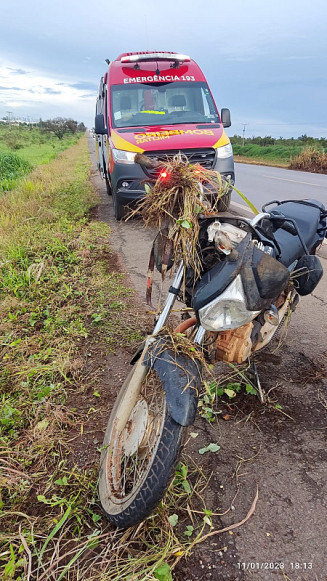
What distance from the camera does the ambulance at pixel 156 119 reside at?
251 inches

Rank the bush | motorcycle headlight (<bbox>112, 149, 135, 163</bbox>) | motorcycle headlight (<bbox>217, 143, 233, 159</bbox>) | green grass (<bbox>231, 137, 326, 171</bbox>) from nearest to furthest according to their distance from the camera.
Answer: motorcycle headlight (<bbox>112, 149, 135, 163</bbox>), motorcycle headlight (<bbox>217, 143, 233, 159</bbox>), the bush, green grass (<bbox>231, 137, 326, 171</bbox>)

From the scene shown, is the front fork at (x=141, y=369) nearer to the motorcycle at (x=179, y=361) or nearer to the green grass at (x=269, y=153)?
the motorcycle at (x=179, y=361)

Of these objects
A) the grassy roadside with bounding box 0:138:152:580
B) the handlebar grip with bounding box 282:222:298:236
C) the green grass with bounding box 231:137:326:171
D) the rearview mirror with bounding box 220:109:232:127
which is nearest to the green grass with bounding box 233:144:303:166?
the green grass with bounding box 231:137:326:171

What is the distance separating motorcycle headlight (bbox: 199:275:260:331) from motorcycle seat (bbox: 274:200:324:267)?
92 centimetres

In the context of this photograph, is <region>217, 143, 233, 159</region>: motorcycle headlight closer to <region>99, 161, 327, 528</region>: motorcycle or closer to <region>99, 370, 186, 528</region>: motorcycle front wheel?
<region>99, 161, 327, 528</region>: motorcycle

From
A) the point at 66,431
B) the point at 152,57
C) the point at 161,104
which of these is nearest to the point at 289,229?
the point at 66,431

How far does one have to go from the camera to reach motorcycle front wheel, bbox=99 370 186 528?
1.57 meters

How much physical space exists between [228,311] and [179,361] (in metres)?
0.31

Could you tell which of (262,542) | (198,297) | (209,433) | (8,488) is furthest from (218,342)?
(8,488)

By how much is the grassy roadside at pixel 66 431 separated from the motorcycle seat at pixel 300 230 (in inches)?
52.4

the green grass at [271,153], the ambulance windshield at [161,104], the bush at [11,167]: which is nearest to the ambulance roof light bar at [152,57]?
the ambulance windshield at [161,104]

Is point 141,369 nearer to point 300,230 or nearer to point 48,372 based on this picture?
point 48,372

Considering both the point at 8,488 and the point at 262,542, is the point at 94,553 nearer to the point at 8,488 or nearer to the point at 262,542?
the point at 8,488

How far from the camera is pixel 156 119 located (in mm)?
6969
